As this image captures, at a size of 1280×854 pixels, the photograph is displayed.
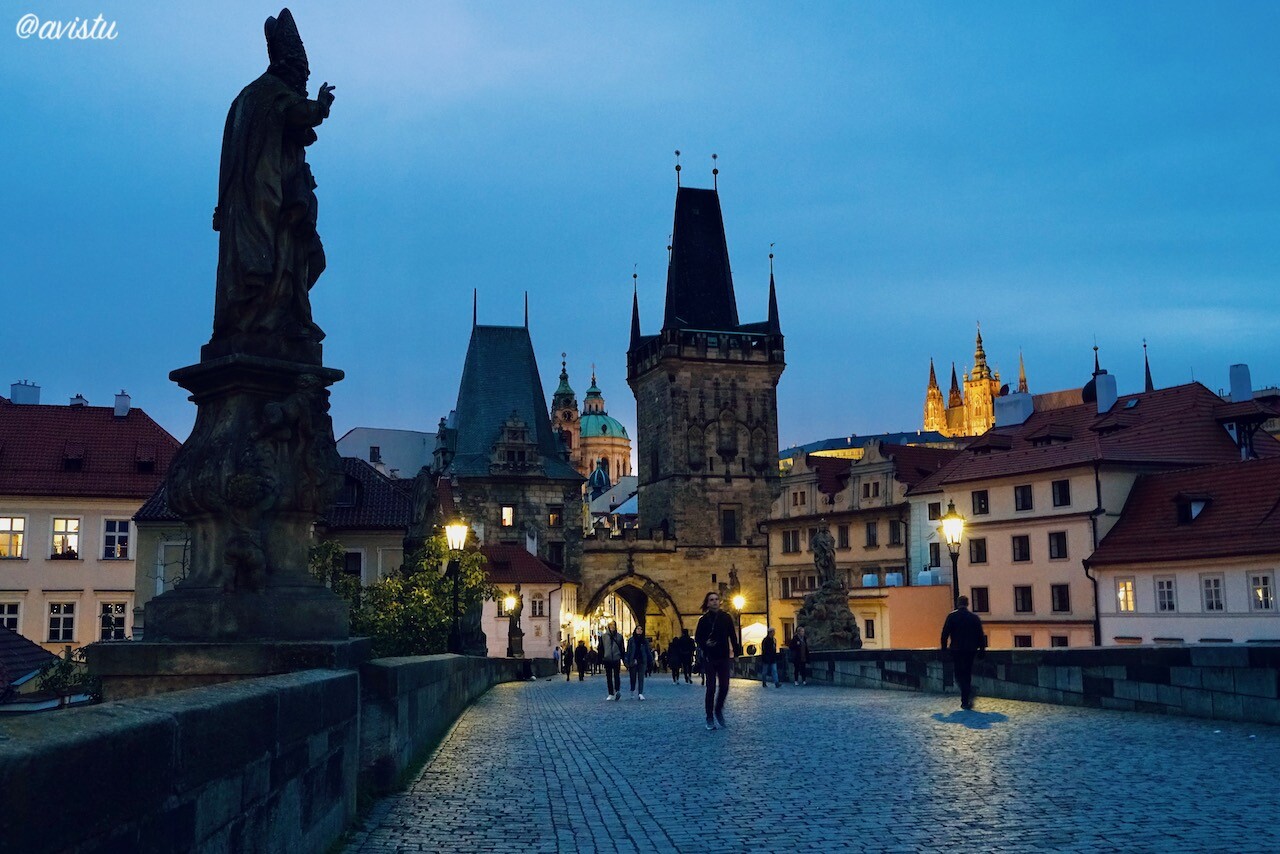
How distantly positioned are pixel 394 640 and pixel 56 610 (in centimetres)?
2340

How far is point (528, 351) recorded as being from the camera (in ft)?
314

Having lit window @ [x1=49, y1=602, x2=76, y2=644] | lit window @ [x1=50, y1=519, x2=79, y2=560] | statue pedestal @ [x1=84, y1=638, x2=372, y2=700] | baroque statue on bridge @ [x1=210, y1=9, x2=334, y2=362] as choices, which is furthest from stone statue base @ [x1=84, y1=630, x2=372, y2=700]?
lit window @ [x1=50, y1=519, x2=79, y2=560]

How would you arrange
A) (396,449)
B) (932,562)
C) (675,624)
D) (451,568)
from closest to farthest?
(451,568) → (932,562) → (675,624) → (396,449)

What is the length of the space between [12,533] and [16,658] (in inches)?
1181

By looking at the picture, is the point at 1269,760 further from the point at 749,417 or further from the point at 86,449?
the point at 749,417

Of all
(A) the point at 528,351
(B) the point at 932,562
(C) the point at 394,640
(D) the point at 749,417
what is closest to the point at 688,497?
(D) the point at 749,417

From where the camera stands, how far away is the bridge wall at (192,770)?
301 cm

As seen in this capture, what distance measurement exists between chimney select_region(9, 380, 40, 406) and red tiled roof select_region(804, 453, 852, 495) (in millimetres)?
39195

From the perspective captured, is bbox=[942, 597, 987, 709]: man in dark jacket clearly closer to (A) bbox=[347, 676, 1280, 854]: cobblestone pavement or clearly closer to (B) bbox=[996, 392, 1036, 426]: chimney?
(A) bbox=[347, 676, 1280, 854]: cobblestone pavement

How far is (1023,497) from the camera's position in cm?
5281

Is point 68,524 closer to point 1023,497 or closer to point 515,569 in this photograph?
point 515,569

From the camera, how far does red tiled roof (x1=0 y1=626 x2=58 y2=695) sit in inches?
679

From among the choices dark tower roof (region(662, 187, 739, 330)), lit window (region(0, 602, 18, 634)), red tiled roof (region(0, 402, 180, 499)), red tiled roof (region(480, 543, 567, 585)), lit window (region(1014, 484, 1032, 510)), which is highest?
dark tower roof (region(662, 187, 739, 330))

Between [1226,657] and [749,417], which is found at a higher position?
[749,417]
